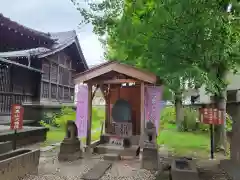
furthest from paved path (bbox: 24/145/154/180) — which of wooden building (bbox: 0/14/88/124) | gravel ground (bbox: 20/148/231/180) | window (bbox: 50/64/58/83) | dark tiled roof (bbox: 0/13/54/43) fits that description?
window (bbox: 50/64/58/83)

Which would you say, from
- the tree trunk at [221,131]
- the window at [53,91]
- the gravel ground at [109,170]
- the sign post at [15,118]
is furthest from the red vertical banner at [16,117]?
the window at [53,91]

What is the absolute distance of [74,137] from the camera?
299 inches

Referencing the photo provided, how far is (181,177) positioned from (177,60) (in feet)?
10.8

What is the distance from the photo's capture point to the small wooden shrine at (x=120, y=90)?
27.0 ft

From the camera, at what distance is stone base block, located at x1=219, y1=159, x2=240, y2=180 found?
5262 mm

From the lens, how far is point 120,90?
10.5 m

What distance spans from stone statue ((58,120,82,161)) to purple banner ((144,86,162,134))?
3012 millimetres

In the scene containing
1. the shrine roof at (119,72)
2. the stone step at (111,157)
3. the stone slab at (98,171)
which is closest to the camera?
the stone slab at (98,171)

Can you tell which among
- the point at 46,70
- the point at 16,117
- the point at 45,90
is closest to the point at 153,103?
the point at 16,117

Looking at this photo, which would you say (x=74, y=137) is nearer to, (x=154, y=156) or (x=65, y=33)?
(x=154, y=156)

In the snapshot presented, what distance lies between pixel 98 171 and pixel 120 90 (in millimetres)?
5117

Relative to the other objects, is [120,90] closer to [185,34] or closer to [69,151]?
[69,151]

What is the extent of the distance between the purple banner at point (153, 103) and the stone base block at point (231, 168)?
10.2 feet

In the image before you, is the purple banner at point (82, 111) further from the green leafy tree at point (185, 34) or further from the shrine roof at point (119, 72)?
the green leafy tree at point (185, 34)
